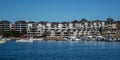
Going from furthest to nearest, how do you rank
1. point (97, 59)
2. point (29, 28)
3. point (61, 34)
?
1. point (29, 28)
2. point (61, 34)
3. point (97, 59)

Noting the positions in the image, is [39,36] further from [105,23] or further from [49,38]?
[105,23]

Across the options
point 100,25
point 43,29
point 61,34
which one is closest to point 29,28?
point 43,29

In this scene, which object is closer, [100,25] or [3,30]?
[3,30]

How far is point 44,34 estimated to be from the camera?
133 meters

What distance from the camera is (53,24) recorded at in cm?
15612

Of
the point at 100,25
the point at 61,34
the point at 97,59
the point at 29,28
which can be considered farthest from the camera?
the point at 100,25

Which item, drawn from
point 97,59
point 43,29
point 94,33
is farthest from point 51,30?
point 97,59

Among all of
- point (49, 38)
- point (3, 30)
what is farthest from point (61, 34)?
point (3, 30)

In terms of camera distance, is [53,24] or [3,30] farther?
[53,24]

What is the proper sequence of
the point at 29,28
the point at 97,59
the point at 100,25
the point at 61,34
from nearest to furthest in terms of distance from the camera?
the point at 97,59 < the point at 61,34 < the point at 29,28 < the point at 100,25

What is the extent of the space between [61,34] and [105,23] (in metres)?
31.0

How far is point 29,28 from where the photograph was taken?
13900cm

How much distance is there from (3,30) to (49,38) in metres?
18.9

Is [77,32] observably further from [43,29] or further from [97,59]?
[97,59]
